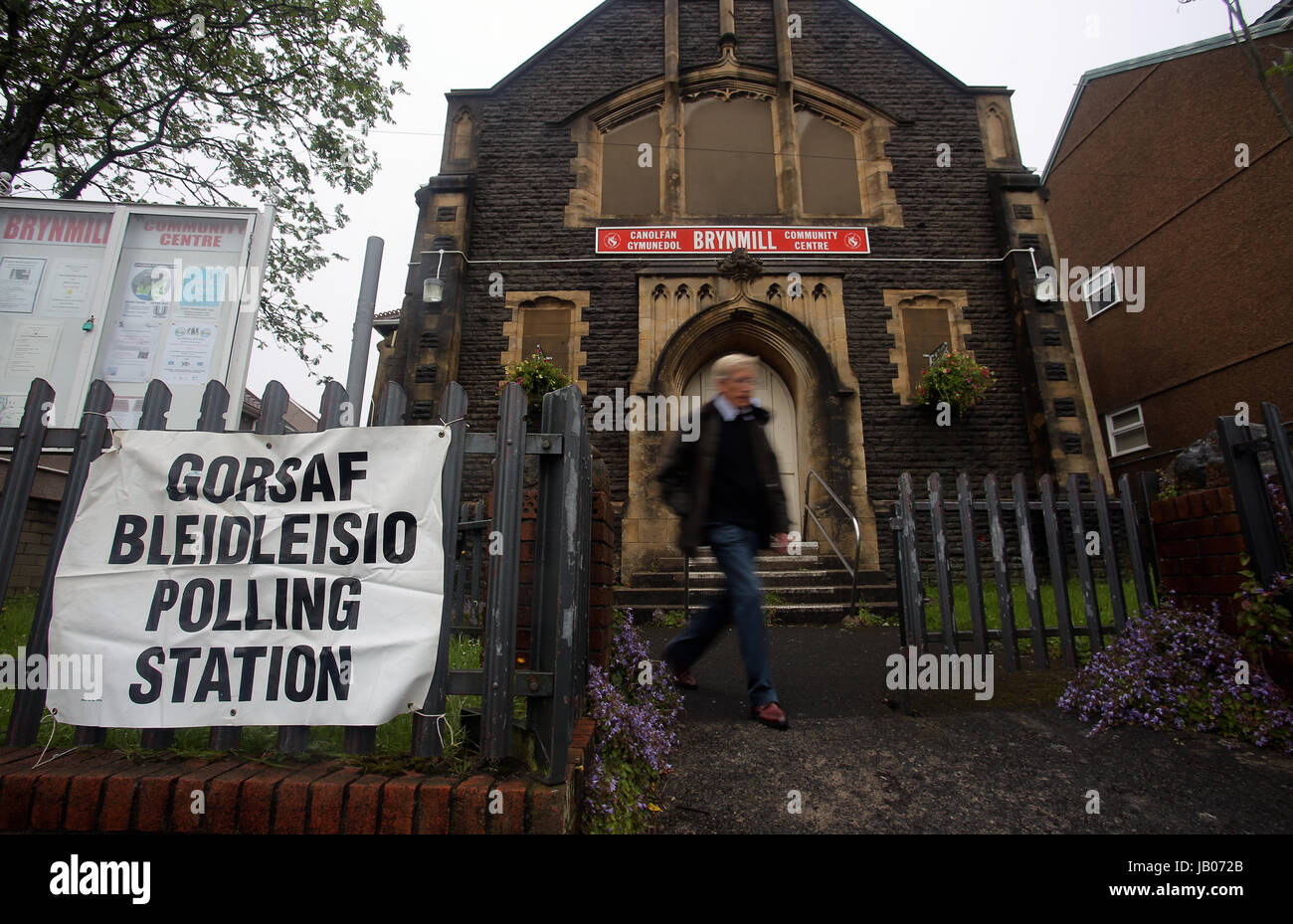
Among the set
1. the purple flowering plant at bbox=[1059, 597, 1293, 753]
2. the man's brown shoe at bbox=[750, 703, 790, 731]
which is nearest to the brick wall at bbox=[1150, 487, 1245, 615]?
the purple flowering plant at bbox=[1059, 597, 1293, 753]

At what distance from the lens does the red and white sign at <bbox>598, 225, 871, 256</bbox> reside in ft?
32.1

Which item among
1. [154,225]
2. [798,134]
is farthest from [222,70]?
[798,134]

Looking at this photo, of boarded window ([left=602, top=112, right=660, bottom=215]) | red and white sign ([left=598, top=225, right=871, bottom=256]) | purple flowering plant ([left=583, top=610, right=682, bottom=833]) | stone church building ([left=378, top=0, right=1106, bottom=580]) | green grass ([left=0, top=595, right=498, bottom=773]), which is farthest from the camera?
boarded window ([left=602, top=112, right=660, bottom=215])

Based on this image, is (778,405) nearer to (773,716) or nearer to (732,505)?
(732,505)

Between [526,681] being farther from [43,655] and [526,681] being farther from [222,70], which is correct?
[222,70]

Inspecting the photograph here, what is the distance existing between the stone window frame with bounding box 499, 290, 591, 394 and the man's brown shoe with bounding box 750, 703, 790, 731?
6.90m

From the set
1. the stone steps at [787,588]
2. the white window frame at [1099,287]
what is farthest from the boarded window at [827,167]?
the white window frame at [1099,287]

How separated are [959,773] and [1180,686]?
1477 mm

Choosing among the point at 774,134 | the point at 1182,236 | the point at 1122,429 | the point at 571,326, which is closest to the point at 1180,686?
the point at 571,326

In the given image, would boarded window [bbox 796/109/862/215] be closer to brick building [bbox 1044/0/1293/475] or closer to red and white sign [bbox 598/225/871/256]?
red and white sign [bbox 598/225/871/256]

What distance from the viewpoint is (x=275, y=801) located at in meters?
1.57

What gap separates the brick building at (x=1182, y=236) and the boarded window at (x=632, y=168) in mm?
10108

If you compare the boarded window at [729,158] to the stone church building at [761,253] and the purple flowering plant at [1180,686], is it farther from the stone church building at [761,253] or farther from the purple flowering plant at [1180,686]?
the purple flowering plant at [1180,686]

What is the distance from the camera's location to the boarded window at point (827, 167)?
10.3m
